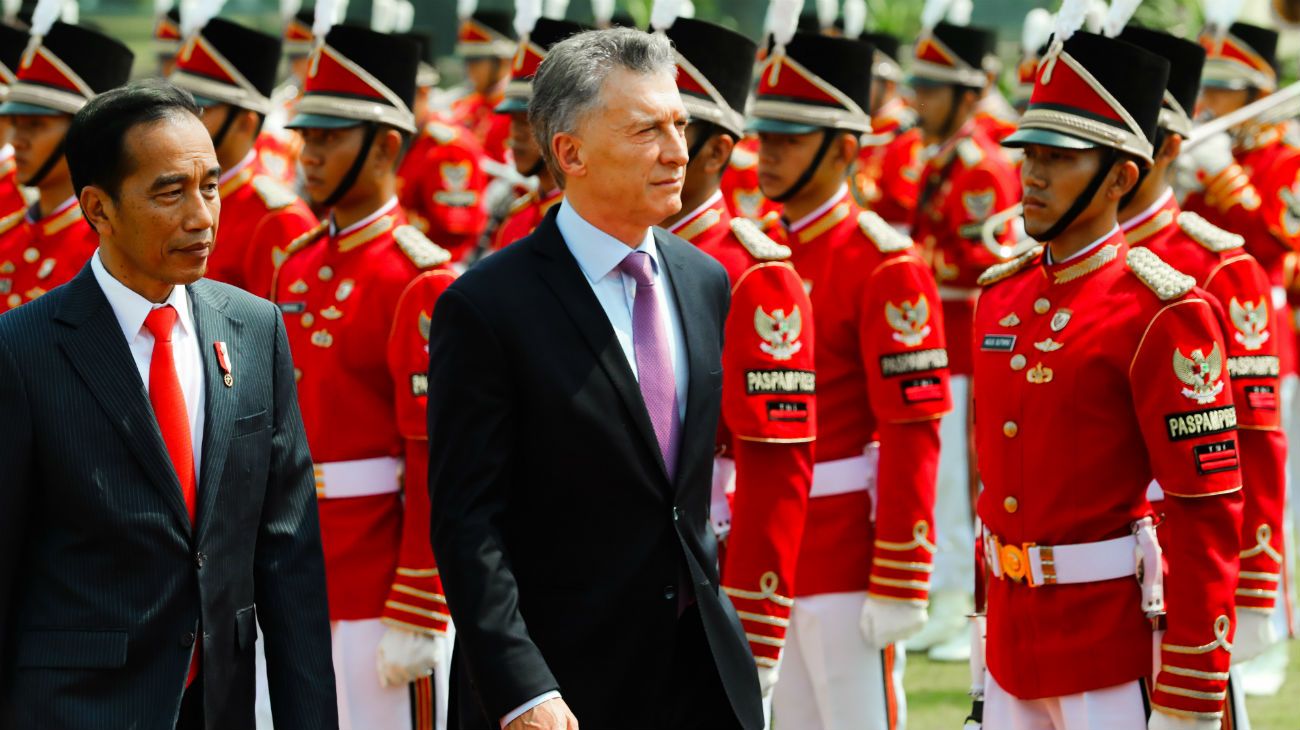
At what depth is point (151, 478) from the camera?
3.23 metres

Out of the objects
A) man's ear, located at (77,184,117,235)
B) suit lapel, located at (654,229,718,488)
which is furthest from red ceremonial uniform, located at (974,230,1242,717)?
man's ear, located at (77,184,117,235)

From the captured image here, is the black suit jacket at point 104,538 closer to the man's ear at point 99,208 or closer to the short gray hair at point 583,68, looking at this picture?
the man's ear at point 99,208

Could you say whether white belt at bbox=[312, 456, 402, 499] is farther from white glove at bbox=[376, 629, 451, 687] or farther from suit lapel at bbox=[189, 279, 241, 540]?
suit lapel at bbox=[189, 279, 241, 540]

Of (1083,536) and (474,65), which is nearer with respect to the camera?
(1083,536)

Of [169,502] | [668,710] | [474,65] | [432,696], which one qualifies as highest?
[474,65]

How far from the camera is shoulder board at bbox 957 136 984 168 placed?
30.0 ft

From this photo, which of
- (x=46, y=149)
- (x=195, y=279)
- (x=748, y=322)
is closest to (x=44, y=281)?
(x=46, y=149)

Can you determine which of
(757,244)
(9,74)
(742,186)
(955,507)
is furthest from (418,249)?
(742,186)

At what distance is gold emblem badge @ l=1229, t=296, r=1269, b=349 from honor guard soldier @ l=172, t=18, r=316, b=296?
3.26 m

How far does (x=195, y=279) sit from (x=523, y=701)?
95 cm

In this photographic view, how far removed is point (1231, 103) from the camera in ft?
27.2

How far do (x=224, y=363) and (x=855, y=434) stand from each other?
89.2 inches

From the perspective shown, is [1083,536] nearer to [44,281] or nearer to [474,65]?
[44,281]

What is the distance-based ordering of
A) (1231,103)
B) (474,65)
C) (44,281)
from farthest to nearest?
(474,65) → (1231,103) → (44,281)
